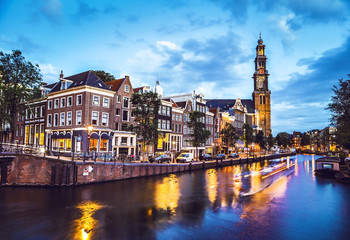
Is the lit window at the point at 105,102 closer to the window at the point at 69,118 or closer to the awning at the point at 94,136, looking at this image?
the awning at the point at 94,136

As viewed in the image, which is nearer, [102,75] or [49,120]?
[49,120]

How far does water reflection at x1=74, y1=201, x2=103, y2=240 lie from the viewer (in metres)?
15.2

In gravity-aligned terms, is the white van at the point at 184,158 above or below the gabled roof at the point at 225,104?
below

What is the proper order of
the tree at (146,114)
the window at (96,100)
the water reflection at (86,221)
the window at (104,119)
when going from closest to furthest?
the water reflection at (86,221)
the tree at (146,114)
the window at (96,100)
the window at (104,119)

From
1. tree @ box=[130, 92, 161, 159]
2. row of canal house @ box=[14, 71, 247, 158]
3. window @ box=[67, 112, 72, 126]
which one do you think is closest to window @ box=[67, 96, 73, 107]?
row of canal house @ box=[14, 71, 247, 158]

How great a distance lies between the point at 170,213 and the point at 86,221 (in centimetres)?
651

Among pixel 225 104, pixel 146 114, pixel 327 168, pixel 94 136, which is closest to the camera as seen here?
pixel 146 114

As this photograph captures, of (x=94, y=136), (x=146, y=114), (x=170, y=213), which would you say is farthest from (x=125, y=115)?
(x=170, y=213)

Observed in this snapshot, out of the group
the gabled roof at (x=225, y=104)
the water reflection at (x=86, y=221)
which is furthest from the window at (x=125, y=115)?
the gabled roof at (x=225, y=104)

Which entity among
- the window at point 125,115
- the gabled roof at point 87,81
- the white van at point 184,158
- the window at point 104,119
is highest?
the gabled roof at point 87,81

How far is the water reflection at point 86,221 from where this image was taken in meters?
15.2

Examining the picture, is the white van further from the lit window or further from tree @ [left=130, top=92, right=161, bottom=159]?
the lit window

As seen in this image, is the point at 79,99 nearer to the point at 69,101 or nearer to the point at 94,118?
the point at 69,101

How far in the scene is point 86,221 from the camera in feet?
57.6
